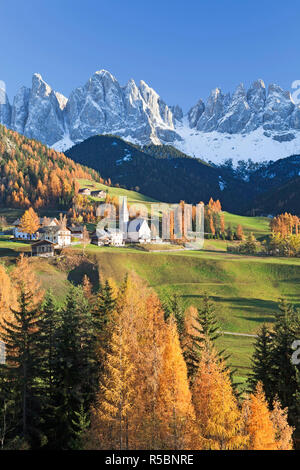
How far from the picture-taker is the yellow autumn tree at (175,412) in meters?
23.0

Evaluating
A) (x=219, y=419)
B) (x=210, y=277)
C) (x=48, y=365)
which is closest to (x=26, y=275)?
(x=210, y=277)

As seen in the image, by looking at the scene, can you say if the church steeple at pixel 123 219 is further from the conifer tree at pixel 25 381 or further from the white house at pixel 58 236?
the conifer tree at pixel 25 381

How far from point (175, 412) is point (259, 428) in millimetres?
5728

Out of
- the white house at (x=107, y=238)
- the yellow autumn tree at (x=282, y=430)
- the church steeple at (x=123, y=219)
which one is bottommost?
the yellow autumn tree at (x=282, y=430)

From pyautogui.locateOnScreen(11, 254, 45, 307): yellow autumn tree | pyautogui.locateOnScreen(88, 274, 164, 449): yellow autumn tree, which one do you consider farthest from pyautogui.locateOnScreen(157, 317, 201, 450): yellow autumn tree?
pyautogui.locateOnScreen(11, 254, 45, 307): yellow autumn tree

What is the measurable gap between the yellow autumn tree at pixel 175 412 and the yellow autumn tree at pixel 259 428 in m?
3.60

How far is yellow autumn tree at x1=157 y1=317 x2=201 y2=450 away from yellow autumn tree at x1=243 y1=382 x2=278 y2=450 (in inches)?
142

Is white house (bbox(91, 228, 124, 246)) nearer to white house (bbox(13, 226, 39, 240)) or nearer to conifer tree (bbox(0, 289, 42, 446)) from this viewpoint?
white house (bbox(13, 226, 39, 240))

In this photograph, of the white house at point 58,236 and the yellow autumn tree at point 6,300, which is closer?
the yellow autumn tree at point 6,300

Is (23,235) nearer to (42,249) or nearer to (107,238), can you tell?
(42,249)

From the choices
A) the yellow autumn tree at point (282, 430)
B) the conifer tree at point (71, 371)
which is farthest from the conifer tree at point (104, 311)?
the yellow autumn tree at point (282, 430)

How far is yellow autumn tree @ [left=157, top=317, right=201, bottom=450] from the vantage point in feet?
75.6

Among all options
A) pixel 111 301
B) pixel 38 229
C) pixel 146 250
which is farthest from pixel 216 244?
pixel 111 301

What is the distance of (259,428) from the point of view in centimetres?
2222
